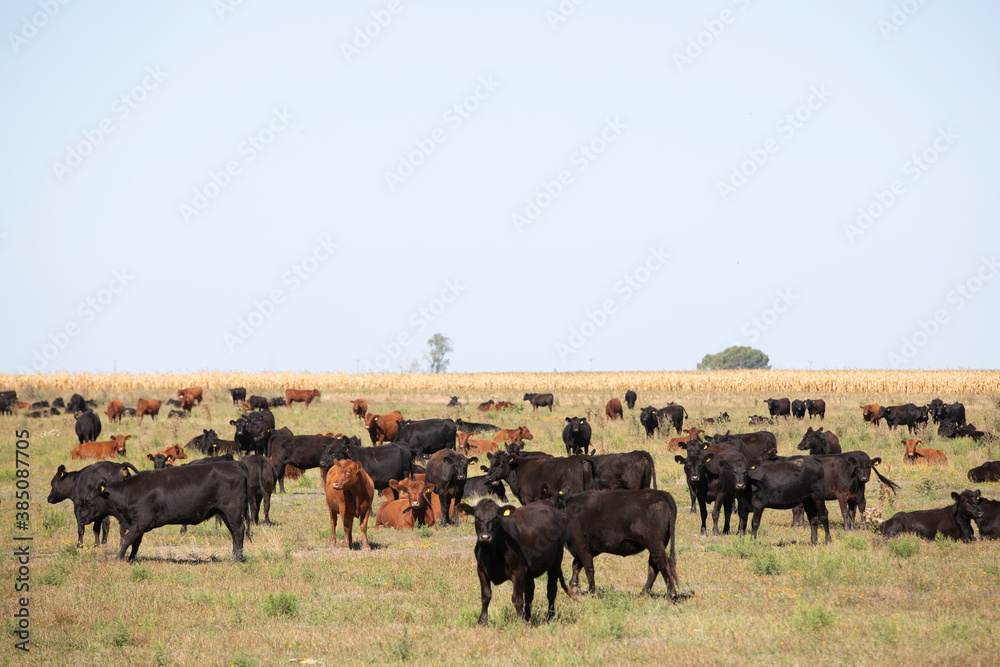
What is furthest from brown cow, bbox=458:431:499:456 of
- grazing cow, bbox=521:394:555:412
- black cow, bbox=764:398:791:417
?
grazing cow, bbox=521:394:555:412

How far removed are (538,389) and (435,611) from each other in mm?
59884

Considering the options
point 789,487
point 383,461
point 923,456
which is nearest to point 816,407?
point 923,456

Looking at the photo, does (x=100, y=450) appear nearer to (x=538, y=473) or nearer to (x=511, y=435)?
(x=511, y=435)

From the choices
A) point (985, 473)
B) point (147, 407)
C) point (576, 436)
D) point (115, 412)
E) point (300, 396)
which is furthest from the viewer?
point (300, 396)

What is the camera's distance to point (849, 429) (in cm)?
3662

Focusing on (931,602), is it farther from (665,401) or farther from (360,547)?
(665,401)

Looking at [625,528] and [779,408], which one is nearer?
[625,528]

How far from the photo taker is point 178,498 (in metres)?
14.1

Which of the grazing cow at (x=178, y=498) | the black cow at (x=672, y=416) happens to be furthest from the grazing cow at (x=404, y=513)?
the black cow at (x=672, y=416)

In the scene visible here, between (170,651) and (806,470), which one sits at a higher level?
(806,470)

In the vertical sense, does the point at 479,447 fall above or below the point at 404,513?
above

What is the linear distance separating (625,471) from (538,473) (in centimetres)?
190

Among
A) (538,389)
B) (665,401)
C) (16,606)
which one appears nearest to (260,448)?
(16,606)

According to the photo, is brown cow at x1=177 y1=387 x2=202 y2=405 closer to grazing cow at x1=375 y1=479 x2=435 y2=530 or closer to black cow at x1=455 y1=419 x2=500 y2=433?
black cow at x1=455 y1=419 x2=500 y2=433
